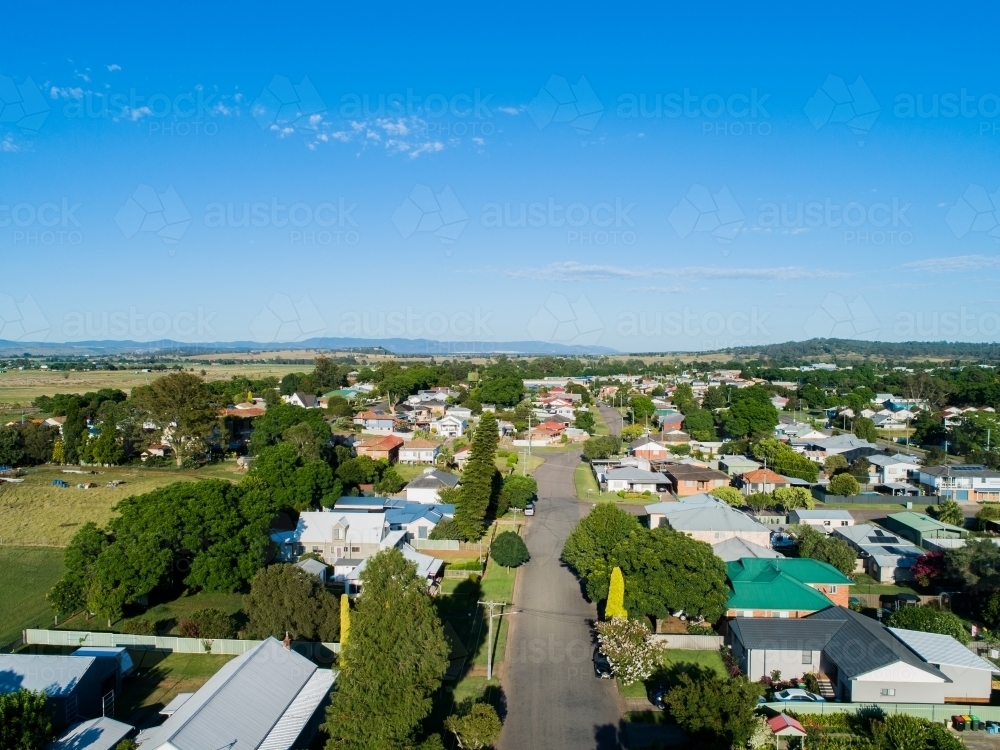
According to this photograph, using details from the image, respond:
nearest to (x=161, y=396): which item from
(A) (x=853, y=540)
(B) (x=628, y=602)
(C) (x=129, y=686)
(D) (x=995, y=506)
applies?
(C) (x=129, y=686)

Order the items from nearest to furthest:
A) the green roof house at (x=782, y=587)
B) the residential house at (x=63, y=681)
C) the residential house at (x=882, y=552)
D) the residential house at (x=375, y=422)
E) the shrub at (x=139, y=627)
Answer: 1. the residential house at (x=63, y=681)
2. the shrub at (x=139, y=627)
3. the green roof house at (x=782, y=587)
4. the residential house at (x=882, y=552)
5. the residential house at (x=375, y=422)

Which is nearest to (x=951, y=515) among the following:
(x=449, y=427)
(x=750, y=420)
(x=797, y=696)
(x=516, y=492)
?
(x=516, y=492)

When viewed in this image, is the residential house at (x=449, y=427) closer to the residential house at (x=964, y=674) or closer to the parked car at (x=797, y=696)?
the parked car at (x=797, y=696)

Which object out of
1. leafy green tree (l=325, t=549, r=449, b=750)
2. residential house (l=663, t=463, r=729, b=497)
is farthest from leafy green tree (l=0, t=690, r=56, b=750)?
residential house (l=663, t=463, r=729, b=497)

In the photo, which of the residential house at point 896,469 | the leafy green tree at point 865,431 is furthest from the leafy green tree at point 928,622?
the leafy green tree at point 865,431

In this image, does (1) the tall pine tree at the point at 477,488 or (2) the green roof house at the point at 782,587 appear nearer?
(2) the green roof house at the point at 782,587

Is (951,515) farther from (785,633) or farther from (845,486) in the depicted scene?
(785,633)

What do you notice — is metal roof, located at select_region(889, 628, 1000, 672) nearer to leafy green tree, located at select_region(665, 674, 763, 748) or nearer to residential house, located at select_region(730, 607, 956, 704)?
residential house, located at select_region(730, 607, 956, 704)
